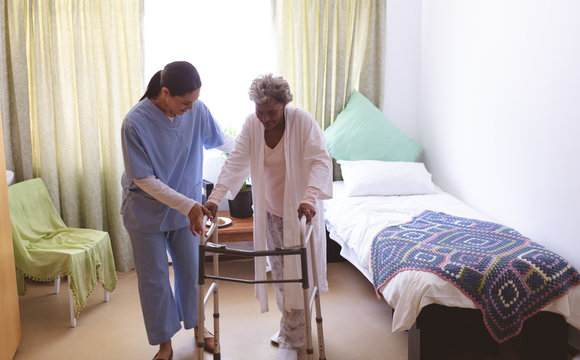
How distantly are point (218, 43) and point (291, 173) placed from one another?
2154 millimetres

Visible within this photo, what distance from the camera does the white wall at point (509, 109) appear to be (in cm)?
260

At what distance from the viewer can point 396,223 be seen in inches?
118

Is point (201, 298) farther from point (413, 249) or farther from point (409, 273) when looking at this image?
point (413, 249)

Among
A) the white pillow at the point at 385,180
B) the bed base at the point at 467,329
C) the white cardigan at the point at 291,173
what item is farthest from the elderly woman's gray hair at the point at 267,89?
the white pillow at the point at 385,180

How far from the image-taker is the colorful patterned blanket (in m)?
2.22

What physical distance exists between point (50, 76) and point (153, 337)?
7.19 ft

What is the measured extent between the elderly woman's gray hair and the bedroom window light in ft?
6.44

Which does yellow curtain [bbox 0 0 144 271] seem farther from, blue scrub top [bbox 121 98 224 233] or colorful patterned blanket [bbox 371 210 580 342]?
colorful patterned blanket [bbox 371 210 580 342]

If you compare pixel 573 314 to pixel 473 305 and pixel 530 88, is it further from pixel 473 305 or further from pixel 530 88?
pixel 530 88

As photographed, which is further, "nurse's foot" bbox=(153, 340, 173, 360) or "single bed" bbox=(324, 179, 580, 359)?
"nurse's foot" bbox=(153, 340, 173, 360)

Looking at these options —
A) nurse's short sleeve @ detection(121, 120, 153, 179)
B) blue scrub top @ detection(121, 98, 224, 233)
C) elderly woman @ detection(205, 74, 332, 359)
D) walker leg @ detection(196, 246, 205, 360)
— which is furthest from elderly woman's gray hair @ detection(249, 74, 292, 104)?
walker leg @ detection(196, 246, 205, 360)

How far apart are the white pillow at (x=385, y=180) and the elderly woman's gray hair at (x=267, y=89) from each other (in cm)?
172

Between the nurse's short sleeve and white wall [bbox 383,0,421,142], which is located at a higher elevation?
white wall [bbox 383,0,421,142]

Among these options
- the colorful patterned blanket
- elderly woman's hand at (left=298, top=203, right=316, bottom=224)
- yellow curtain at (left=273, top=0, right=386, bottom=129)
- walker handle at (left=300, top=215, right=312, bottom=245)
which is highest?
yellow curtain at (left=273, top=0, right=386, bottom=129)
